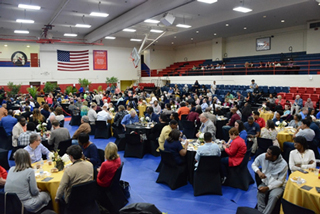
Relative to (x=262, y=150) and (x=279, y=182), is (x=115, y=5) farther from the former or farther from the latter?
(x=279, y=182)

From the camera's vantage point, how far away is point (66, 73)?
23516 millimetres

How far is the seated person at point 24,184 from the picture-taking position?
3221 millimetres

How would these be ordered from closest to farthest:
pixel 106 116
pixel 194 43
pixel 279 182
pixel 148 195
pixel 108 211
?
1. pixel 279 182
2. pixel 108 211
3. pixel 148 195
4. pixel 106 116
5. pixel 194 43

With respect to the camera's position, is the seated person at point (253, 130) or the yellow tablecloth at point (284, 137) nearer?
the yellow tablecloth at point (284, 137)

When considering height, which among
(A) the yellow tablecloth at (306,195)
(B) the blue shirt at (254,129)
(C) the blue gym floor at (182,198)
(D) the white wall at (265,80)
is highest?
(D) the white wall at (265,80)

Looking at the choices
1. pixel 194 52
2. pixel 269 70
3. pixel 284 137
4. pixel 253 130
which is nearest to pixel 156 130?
pixel 253 130

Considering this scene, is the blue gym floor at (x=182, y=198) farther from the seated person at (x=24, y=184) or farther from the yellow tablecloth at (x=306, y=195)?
the seated person at (x=24, y=184)

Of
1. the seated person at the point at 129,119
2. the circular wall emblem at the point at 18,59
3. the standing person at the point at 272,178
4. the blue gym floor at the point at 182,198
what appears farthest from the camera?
the circular wall emblem at the point at 18,59

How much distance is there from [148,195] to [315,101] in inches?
455

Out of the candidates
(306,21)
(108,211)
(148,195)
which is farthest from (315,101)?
(108,211)

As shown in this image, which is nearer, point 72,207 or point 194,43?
point 72,207

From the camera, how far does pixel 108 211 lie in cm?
392

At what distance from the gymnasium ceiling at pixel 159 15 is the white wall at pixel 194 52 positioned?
4437 mm

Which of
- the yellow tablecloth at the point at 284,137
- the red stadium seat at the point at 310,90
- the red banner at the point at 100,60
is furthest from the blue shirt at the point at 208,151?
the red banner at the point at 100,60
